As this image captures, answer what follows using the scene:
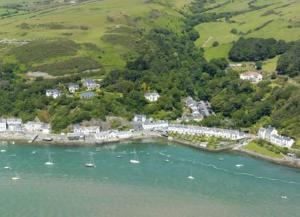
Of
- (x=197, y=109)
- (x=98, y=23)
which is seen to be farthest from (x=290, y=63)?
(x=98, y=23)

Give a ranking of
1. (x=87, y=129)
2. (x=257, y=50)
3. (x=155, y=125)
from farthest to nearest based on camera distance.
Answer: (x=257, y=50) < (x=155, y=125) < (x=87, y=129)

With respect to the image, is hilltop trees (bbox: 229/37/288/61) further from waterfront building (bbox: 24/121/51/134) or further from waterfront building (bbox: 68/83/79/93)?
waterfront building (bbox: 24/121/51/134)

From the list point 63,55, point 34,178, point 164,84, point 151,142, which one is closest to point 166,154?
point 151,142

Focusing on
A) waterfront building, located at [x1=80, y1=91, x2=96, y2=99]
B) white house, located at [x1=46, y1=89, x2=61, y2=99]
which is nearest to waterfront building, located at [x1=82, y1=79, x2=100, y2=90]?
waterfront building, located at [x1=80, y1=91, x2=96, y2=99]

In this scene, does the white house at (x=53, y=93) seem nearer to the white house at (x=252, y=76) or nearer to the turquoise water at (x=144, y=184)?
the turquoise water at (x=144, y=184)

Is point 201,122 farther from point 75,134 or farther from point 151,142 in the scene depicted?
point 75,134

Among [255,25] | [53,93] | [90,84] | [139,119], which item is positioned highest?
[255,25]

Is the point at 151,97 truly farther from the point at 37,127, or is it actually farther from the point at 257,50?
the point at 257,50
